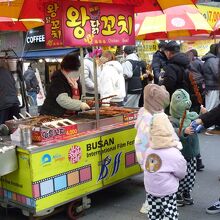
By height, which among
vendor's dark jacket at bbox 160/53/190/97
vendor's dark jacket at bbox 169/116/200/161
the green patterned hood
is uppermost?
vendor's dark jacket at bbox 160/53/190/97

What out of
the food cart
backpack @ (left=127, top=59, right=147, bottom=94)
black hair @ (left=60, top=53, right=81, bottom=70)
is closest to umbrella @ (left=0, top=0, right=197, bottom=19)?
black hair @ (left=60, top=53, right=81, bottom=70)

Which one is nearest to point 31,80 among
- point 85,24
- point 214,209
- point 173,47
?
point 173,47

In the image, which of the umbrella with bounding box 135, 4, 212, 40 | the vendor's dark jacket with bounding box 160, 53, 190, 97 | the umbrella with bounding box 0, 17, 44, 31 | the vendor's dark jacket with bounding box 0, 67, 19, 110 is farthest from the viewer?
the umbrella with bounding box 0, 17, 44, 31

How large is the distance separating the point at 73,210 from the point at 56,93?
142cm

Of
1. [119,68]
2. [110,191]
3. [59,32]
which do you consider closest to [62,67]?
[59,32]

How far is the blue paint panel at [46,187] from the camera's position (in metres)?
3.62

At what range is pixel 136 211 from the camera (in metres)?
4.31

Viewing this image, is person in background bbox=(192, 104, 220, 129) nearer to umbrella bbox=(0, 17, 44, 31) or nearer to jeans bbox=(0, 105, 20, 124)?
jeans bbox=(0, 105, 20, 124)

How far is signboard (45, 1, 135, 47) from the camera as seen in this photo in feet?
12.7

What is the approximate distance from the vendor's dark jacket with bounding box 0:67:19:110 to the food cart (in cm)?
196

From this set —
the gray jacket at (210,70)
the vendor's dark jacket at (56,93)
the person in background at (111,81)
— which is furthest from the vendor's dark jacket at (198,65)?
the vendor's dark jacket at (56,93)

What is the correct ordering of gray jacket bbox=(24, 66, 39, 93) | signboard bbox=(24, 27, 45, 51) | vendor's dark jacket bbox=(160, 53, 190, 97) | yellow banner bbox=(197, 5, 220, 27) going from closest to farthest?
1. vendor's dark jacket bbox=(160, 53, 190, 97)
2. gray jacket bbox=(24, 66, 39, 93)
3. yellow banner bbox=(197, 5, 220, 27)
4. signboard bbox=(24, 27, 45, 51)

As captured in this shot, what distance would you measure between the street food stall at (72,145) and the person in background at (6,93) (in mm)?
1797

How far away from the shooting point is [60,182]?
3795 millimetres
